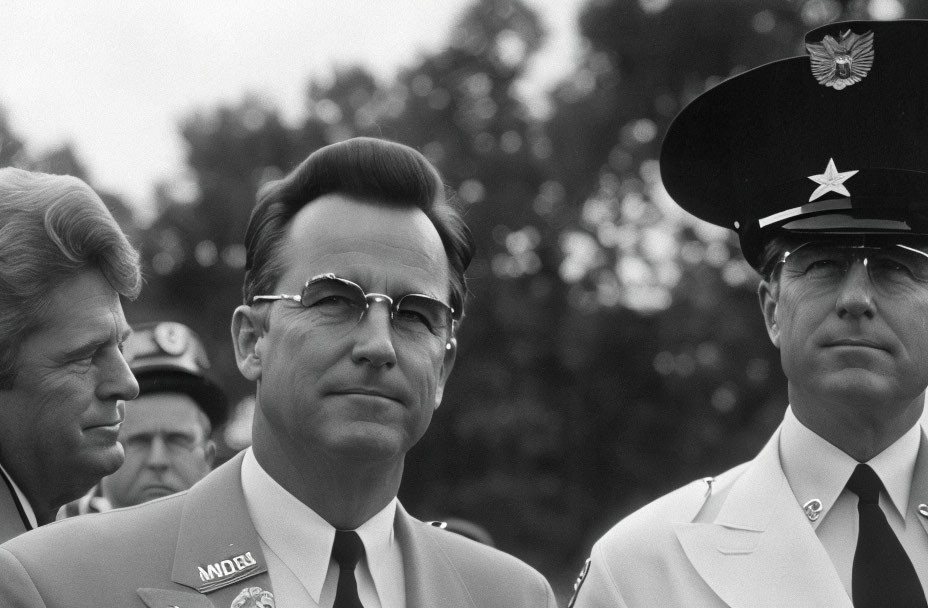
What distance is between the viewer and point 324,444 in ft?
13.0

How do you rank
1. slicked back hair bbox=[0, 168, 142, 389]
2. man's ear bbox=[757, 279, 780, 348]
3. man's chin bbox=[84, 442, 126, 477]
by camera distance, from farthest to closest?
1. man's ear bbox=[757, 279, 780, 348]
2. man's chin bbox=[84, 442, 126, 477]
3. slicked back hair bbox=[0, 168, 142, 389]

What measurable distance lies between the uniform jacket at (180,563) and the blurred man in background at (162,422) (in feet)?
8.26

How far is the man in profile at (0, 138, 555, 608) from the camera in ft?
12.5

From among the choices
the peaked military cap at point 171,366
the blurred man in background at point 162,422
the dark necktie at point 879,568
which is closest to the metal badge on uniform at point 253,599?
the dark necktie at point 879,568

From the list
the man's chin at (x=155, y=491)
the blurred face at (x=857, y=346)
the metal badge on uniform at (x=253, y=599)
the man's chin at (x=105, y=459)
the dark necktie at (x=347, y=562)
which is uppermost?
the blurred face at (x=857, y=346)

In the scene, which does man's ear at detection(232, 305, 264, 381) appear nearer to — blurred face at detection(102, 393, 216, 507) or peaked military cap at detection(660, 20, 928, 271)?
peaked military cap at detection(660, 20, 928, 271)

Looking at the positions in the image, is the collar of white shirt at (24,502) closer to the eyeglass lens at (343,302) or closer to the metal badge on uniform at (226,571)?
the metal badge on uniform at (226,571)

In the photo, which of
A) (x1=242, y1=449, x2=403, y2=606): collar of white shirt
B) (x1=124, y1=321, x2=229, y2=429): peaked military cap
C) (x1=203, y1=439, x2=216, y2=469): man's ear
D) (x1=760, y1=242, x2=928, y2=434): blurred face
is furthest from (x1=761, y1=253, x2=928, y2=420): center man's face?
(x1=203, y1=439, x2=216, y2=469): man's ear

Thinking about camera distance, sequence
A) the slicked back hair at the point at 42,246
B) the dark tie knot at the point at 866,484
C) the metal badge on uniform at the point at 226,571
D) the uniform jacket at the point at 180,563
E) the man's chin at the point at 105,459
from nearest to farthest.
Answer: the uniform jacket at the point at 180,563 < the metal badge on uniform at the point at 226,571 < the slicked back hair at the point at 42,246 < the man's chin at the point at 105,459 < the dark tie knot at the point at 866,484

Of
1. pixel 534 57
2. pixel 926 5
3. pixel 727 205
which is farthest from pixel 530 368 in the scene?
pixel 727 205

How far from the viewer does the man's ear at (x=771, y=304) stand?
15.9 ft

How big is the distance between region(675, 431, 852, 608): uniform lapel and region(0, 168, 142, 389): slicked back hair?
1992 millimetres

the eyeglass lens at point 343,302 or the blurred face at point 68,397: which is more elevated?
the eyeglass lens at point 343,302

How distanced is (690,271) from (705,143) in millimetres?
18415
